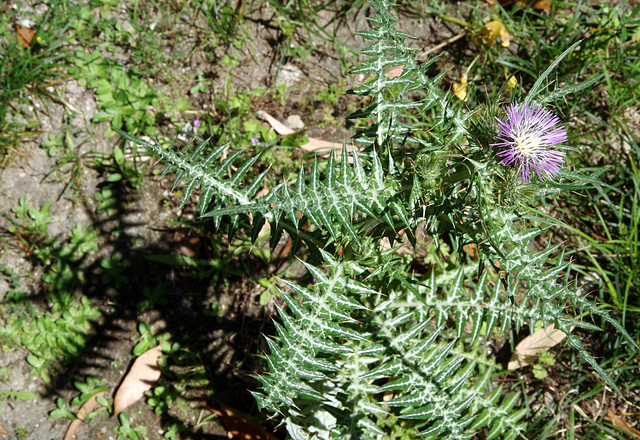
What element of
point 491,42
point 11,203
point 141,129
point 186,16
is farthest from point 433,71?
point 11,203

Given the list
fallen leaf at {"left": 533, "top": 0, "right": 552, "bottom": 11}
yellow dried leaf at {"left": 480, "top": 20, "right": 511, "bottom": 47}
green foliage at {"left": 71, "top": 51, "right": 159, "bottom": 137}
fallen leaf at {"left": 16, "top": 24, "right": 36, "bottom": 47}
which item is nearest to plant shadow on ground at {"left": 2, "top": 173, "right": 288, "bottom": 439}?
green foliage at {"left": 71, "top": 51, "right": 159, "bottom": 137}

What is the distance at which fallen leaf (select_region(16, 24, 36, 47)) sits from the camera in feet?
10.8

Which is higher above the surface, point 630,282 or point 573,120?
point 573,120

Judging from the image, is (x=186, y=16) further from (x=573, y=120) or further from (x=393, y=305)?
(x=573, y=120)

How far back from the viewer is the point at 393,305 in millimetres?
2357

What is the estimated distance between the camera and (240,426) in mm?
2875

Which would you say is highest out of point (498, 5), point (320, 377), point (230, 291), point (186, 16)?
point (498, 5)

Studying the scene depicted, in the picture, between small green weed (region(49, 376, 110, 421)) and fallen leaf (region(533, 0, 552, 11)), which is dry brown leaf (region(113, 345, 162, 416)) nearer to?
small green weed (region(49, 376, 110, 421))

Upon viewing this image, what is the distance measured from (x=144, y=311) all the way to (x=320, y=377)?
5.75ft

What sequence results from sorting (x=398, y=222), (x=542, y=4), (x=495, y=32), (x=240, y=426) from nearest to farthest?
(x=398, y=222) → (x=240, y=426) → (x=495, y=32) → (x=542, y=4)

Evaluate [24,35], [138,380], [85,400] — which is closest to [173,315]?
[138,380]

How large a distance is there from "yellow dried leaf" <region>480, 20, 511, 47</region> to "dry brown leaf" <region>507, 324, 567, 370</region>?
2.05 m

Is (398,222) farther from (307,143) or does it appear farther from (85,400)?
(85,400)

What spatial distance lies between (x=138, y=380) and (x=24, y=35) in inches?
97.9
